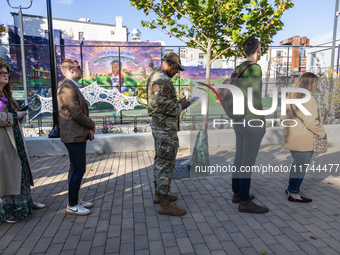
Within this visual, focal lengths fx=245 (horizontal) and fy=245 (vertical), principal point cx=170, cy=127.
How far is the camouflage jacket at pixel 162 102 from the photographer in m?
2.98

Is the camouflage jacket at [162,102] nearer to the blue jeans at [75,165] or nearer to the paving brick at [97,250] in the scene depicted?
the blue jeans at [75,165]

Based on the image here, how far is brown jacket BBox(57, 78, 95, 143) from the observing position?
117 inches

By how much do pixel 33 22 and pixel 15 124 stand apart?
27987 millimetres

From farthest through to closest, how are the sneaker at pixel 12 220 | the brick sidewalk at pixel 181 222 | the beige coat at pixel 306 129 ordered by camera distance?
the beige coat at pixel 306 129
the sneaker at pixel 12 220
the brick sidewalk at pixel 181 222

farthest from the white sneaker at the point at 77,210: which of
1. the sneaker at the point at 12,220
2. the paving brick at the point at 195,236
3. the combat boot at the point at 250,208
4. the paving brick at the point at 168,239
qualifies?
the combat boot at the point at 250,208

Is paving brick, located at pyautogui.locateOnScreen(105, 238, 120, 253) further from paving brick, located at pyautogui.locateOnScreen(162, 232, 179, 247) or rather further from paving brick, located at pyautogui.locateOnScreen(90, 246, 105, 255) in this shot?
paving brick, located at pyautogui.locateOnScreen(162, 232, 179, 247)

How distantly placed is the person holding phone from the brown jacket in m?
0.60

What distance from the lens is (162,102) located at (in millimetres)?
2979

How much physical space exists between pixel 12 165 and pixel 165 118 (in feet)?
6.49

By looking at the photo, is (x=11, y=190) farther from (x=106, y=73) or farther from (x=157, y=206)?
(x=106, y=73)

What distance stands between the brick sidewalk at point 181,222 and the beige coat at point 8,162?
1.60 feet

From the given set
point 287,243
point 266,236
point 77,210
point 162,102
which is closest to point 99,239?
point 77,210

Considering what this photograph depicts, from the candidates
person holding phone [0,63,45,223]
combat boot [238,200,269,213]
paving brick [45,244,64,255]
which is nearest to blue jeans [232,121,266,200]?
combat boot [238,200,269,213]

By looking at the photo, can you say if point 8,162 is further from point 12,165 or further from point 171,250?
point 171,250
